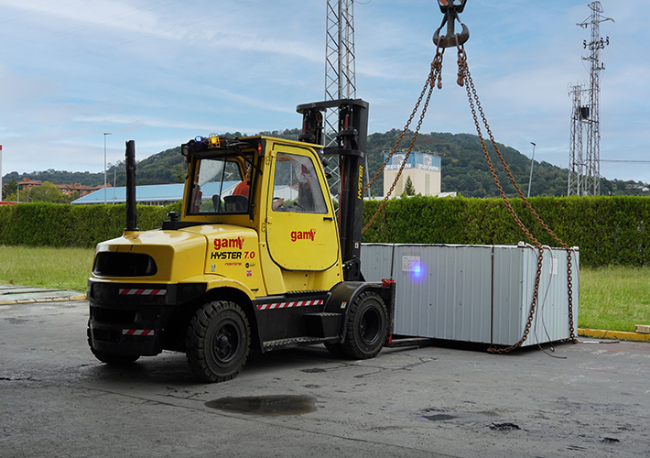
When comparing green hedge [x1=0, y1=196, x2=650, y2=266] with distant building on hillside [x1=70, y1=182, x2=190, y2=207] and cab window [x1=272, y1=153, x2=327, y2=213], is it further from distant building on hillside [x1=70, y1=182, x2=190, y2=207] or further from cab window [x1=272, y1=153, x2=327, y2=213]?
distant building on hillside [x1=70, y1=182, x2=190, y2=207]

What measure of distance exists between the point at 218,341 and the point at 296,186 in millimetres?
2313

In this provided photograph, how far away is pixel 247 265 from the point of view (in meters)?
7.97

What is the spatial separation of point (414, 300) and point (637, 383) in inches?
152

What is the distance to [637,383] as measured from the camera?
804 cm

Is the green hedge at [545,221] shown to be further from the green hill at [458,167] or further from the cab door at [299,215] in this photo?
the green hill at [458,167]

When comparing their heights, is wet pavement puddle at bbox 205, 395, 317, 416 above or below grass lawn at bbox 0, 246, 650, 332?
below

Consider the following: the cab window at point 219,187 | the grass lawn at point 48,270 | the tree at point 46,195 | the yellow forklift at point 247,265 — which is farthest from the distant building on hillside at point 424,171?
the cab window at point 219,187

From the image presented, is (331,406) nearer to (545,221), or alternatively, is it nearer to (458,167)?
(545,221)

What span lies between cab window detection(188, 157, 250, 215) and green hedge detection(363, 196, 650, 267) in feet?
50.5

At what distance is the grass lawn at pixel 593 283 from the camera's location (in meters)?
13.1

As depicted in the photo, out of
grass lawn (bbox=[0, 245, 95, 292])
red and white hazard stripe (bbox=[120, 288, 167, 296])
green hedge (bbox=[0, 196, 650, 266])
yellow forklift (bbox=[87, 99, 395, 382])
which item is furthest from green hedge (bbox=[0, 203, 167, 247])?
red and white hazard stripe (bbox=[120, 288, 167, 296])

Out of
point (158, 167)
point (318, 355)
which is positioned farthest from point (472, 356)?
point (158, 167)

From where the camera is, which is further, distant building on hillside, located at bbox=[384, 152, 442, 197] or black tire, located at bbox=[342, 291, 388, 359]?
distant building on hillside, located at bbox=[384, 152, 442, 197]

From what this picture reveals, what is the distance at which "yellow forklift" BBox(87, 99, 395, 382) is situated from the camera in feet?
24.1
